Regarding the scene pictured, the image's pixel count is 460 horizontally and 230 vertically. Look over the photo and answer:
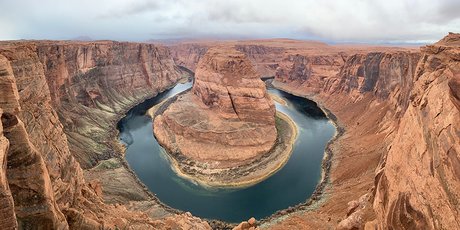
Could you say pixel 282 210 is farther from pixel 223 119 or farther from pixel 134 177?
pixel 223 119

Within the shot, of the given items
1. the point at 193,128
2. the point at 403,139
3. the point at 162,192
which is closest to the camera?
the point at 403,139

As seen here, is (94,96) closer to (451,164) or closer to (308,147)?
(308,147)

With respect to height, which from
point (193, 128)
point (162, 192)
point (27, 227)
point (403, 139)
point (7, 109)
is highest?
point (7, 109)

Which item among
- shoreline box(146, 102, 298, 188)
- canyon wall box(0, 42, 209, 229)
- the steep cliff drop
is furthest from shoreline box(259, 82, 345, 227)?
canyon wall box(0, 42, 209, 229)

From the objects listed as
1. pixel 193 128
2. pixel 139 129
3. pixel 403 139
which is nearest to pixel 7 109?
pixel 403 139

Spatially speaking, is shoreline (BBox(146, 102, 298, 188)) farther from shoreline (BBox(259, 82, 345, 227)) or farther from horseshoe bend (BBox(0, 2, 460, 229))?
shoreline (BBox(259, 82, 345, 227))

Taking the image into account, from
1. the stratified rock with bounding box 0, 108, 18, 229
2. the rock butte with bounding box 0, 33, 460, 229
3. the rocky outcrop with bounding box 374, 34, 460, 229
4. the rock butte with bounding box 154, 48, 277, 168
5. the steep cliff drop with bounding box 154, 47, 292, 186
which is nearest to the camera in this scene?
the stratified rock with bounding box 0, 108, 18, 229

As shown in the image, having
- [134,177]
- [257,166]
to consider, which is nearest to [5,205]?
[134,177]
